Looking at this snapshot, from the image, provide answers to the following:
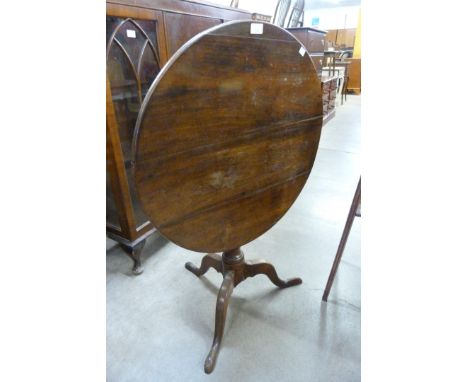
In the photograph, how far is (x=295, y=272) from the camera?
172cm

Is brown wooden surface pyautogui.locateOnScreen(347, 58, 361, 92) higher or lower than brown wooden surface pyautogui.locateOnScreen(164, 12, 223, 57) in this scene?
higher

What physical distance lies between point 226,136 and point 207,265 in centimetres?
88

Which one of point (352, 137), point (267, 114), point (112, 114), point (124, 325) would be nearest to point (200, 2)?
A: point (112, 114)

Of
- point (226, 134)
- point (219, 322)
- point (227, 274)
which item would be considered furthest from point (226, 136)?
point (219, 322)

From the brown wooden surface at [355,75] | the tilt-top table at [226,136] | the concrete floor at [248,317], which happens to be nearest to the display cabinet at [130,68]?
the concrete floor at [248,317]

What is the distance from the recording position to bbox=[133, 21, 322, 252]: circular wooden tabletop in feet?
2.69

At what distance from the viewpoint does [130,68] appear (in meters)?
1.53

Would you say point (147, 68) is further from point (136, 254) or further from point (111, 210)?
point (136, 254)

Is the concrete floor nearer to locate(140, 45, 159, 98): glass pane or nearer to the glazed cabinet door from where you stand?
the glazed cabinet door

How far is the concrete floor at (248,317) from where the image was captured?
1.21 metres

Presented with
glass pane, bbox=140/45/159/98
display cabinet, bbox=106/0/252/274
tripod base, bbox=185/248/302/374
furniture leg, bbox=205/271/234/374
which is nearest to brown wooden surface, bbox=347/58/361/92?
display cabinet, bbox=106/0/252/274

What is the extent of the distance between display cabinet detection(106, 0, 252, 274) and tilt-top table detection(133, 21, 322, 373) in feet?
1.92

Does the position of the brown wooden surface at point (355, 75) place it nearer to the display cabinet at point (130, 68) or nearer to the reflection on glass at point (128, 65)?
the display cabinet at point (130, 68)
